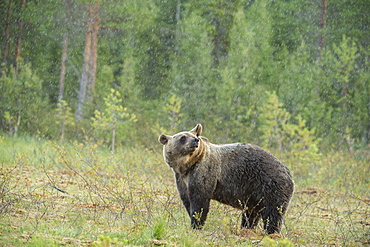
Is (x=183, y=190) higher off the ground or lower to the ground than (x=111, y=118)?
higher

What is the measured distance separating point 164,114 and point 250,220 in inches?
571

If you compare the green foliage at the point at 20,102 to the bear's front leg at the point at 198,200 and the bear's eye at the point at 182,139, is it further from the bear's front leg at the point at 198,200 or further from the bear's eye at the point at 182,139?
the bear's front leg at the point at 198,200

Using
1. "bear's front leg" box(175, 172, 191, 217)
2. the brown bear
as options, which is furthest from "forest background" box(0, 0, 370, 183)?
the brown bear

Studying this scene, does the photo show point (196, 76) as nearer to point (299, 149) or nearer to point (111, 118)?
point (111, 118)

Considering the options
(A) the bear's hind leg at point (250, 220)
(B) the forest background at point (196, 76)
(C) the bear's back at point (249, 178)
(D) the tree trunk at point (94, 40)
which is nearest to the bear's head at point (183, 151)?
(C) the bear's back at point (249, 178)

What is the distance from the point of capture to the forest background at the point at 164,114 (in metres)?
6.72

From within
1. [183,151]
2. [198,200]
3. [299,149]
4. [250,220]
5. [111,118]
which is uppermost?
[183,151]

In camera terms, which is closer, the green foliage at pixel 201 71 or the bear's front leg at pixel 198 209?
the bear's front leg at pixel 198 209

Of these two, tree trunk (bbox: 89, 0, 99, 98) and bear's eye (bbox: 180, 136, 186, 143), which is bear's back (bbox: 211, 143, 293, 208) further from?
tree trunk (bbox: 89, 0, 99, 98)

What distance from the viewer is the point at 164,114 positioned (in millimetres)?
21000

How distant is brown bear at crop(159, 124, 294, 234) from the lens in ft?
20.2

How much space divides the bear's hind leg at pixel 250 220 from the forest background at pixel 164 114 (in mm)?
453

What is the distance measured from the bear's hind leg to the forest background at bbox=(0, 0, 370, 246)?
0.45 meters

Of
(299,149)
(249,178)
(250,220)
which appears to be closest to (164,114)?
(299,149)
